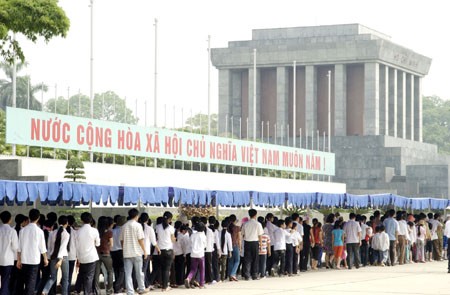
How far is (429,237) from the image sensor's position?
35375 millimetres

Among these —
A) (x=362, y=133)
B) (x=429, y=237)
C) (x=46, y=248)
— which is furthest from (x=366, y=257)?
(x=362, y=133)

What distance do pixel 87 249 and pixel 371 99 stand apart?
72.0 meters

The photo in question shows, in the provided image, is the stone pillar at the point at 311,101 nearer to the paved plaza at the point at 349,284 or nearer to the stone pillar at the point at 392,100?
the stone pillar at the point at 392,100

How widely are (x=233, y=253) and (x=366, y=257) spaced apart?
8167mm

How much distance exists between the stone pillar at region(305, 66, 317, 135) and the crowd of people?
56.3 m

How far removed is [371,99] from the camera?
8969 cm

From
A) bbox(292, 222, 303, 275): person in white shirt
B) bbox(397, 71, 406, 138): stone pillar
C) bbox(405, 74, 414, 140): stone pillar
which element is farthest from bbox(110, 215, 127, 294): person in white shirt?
bbox(405, 74, 414, 140): stone pillar

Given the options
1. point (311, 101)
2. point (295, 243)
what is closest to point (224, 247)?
point (295, 243)

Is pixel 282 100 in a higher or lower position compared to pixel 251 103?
higher

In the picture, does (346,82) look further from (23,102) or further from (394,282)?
(394,282)

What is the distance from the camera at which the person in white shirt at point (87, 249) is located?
1953cm

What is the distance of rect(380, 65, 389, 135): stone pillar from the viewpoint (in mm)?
91438

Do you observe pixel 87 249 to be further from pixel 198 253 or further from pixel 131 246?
pixel 198 253

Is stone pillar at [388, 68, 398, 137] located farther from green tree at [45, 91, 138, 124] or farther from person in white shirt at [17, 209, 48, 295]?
person in white shirt at [17, 209, 48, 295]
